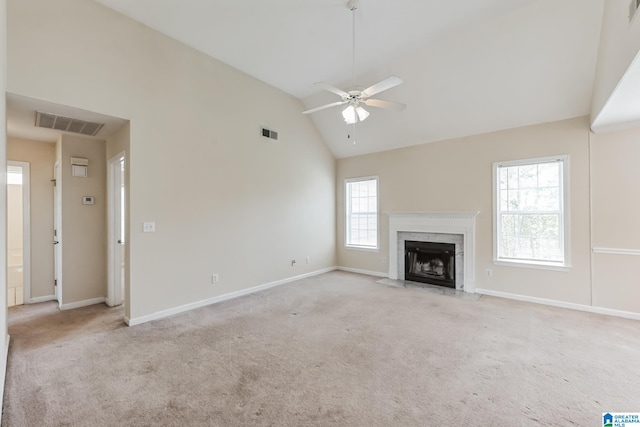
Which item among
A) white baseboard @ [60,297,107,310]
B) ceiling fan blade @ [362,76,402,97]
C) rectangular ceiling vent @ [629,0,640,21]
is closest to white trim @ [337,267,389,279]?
ceiling fan blade @ [362,76,402,97]

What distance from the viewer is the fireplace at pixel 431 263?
16.7ft

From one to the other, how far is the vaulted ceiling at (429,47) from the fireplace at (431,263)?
2128 mm

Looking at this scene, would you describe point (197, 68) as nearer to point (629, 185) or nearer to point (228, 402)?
point (228, 402)

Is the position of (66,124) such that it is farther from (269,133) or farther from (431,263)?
(431,263)

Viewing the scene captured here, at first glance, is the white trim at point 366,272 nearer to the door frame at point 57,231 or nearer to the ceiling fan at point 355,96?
the ceiling fan at point 355,96

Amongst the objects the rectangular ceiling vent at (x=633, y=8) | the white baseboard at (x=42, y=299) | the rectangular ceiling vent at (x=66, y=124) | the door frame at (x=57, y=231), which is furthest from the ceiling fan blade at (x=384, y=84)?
the white baseboard at (x=42, y=299)

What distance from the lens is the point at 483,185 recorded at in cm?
471

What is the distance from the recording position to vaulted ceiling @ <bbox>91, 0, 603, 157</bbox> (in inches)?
123

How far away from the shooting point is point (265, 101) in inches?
194

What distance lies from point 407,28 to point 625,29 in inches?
79.4

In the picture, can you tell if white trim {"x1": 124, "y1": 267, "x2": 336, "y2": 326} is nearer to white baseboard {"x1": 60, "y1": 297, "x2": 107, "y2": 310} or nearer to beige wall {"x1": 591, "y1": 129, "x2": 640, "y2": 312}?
white baseboard {"x1": 60, "y1": 297, "x2": 107, "y2": 310}

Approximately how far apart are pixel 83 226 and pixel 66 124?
4.89ft

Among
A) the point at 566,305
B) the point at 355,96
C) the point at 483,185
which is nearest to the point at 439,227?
the point at 483,185

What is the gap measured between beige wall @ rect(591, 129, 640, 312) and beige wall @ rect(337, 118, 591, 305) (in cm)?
11
